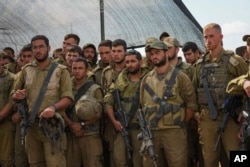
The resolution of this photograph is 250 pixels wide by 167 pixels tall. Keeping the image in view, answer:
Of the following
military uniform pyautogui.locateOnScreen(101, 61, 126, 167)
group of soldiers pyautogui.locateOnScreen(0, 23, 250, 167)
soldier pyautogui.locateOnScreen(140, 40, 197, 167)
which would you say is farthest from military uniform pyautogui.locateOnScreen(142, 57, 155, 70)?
soldier pyautogui.locateOnScreen(140, 40, 197, 167)

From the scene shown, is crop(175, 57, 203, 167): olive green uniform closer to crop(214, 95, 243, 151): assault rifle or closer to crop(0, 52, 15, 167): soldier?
crop(214, 95, 243, 151): assault rifle

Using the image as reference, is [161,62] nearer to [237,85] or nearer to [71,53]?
[237,85]

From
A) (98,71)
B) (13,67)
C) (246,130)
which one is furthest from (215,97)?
(13,67)

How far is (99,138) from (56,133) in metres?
0.81

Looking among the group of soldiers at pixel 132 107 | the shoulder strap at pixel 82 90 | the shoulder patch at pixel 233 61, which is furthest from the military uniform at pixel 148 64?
Answer: the shoulder patch at pixel 233 61

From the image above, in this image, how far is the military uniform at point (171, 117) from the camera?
6199 millimetres

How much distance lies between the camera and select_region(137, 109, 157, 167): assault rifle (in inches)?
240

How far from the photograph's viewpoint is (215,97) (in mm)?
6262

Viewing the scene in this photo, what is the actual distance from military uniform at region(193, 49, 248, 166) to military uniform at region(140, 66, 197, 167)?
0.20m

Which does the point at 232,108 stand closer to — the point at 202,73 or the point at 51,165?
the point at 202,73

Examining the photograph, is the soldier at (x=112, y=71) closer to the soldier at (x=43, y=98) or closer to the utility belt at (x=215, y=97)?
the soldier at (x=43, y=98)

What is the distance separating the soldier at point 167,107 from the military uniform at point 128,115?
40 cm

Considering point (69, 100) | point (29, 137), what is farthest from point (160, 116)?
point (29, 137)

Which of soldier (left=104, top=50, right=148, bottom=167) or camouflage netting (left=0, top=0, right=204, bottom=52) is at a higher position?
camouflage netting (left=0, top=0, right=204, bottom=52)
